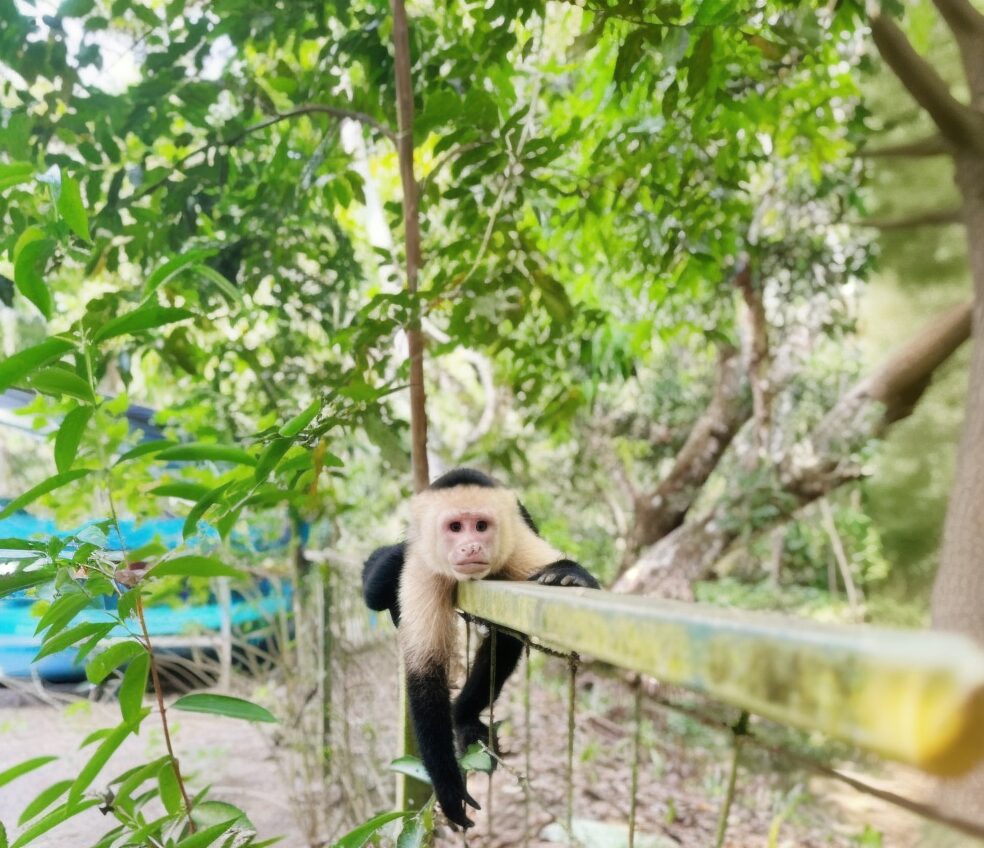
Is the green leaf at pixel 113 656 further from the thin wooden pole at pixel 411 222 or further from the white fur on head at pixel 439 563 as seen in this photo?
the thin wooden pole at pixel 411 222

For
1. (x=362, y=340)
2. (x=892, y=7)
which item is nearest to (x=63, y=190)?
(x=362, y=340)

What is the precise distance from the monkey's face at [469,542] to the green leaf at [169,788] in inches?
19.3

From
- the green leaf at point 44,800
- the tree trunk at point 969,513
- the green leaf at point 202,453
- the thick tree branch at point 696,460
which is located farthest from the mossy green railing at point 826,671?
the thick tree branch at point 696,460

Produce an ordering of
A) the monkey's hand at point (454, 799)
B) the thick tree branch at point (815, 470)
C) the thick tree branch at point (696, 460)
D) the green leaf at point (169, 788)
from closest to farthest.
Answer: the green leaf at point (169, 788) < the monkey's hand at point (454, 799) < the thick tree branch at point (815, 470) < the thick tree branch at point (696, 460)

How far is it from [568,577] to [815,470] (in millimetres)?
3663

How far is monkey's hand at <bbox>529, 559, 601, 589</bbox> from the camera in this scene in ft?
3.47

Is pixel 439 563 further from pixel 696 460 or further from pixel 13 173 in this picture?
pixel 696 460

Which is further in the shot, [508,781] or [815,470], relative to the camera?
[815,470]

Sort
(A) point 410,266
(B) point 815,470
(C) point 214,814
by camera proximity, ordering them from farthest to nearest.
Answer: (B) point 815,470
(A) point 410,266
(C) point 214,814

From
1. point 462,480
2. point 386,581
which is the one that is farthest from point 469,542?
point 386,581

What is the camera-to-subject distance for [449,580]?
4.23 feet

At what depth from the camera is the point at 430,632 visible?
1.25 meters

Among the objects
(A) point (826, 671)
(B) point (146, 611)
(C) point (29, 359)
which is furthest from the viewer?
(B) point (146, 611)

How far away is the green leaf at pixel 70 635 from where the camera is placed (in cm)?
84
